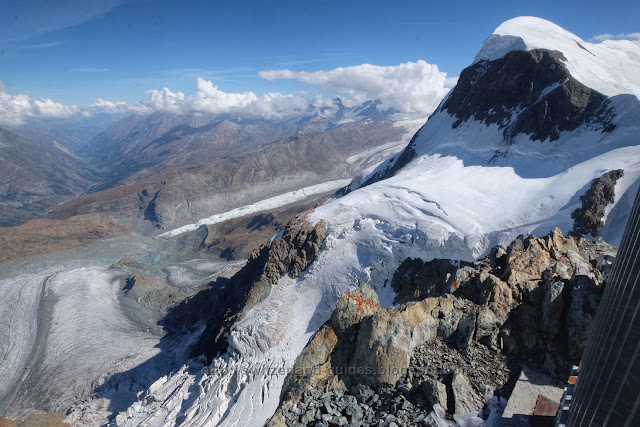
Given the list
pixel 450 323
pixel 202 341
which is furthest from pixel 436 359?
pixel 202 341

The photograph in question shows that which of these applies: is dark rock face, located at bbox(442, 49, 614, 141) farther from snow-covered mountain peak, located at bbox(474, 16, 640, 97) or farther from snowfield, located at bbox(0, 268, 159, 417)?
snowfield, located at bbox(0, 268, 159, 417)

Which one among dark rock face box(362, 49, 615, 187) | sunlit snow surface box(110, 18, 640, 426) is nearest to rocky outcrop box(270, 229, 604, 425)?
sunlit snow surface box(110, 18, 640, 426)

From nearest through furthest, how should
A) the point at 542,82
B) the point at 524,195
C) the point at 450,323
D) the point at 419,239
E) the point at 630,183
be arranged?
the point at 450,323 → the point at 630,183 → the point at 419,239 → the point at 524,195 → the point at 542,82

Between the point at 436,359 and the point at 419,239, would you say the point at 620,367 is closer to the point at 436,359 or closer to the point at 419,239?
the point at 436,359

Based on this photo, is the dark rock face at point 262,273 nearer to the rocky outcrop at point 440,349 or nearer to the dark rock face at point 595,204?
the rocky outcrop at point 440,349

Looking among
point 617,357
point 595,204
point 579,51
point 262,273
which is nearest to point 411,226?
point 595,204

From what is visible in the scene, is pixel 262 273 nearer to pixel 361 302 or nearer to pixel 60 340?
pixel 361 302
